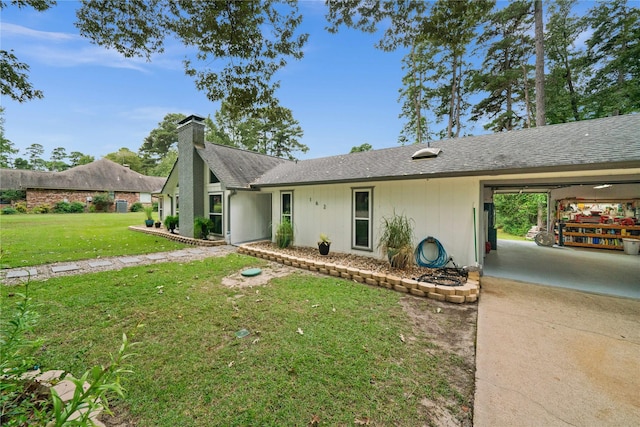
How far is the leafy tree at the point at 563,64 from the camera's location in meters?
13.8

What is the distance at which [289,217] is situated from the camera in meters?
9.40

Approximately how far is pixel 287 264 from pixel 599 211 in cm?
1246

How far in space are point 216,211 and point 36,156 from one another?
6061 centimetres

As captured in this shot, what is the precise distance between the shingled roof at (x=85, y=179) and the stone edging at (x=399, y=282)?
27.1 metres

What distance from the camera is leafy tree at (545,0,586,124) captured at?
13.8m

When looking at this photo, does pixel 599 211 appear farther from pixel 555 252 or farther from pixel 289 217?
pixel 289 217

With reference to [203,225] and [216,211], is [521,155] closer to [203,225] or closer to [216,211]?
[216,211]

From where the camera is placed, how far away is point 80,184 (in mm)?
26375

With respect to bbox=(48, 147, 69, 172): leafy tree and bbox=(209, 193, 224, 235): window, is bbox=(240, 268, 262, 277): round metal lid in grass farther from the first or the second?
bbox=(48, 147, 69, 172): leafy tree

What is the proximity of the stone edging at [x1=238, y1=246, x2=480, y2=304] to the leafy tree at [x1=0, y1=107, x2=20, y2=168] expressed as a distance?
29012 mm

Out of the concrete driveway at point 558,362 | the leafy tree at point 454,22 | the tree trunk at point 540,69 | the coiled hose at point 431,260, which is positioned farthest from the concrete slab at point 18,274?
the tree trunk at point 540,69

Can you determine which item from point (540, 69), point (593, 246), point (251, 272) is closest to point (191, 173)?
point (251, 272)

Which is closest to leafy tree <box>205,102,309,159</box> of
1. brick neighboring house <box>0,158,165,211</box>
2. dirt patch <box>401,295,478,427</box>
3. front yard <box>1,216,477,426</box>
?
brick neighboring house <box>0,158,165,211</box>

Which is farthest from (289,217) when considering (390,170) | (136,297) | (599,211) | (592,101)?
(592,101)
